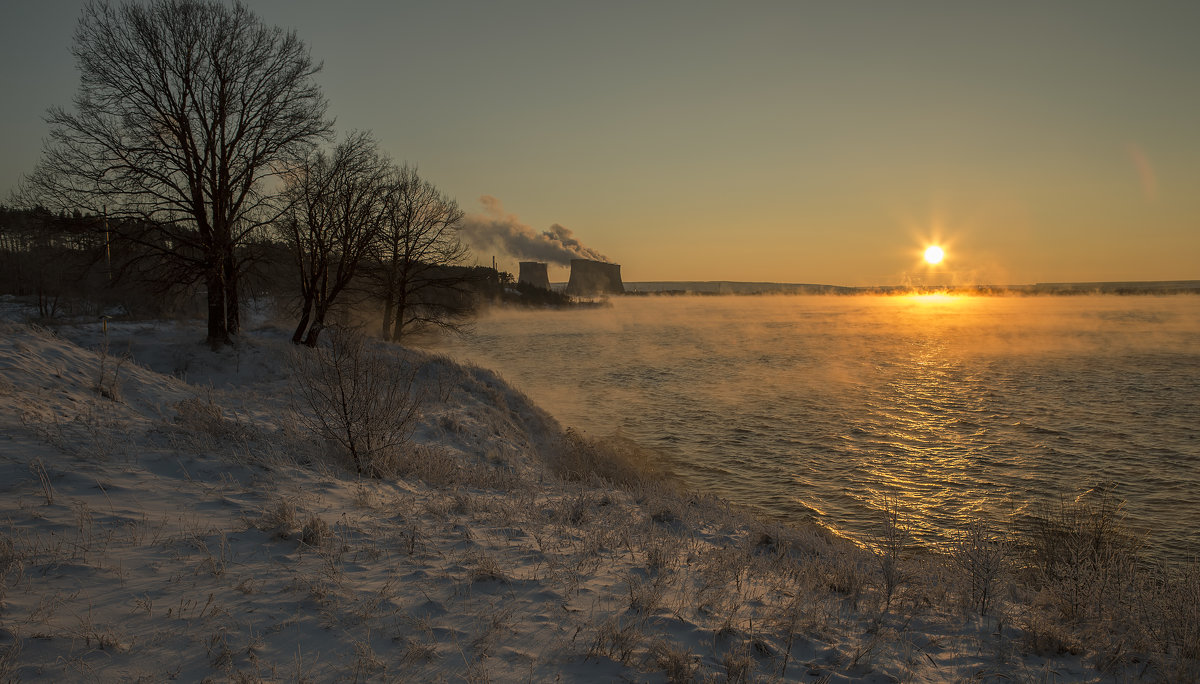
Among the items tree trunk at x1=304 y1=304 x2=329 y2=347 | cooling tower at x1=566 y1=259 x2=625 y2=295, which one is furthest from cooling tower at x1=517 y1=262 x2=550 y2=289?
tree trunk at x1=304 y1=304 x2=329 y2=347

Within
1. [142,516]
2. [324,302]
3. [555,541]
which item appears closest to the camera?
[142,516]

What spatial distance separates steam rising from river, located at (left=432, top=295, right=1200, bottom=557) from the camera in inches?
528

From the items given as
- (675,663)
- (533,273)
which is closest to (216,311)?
(675,663)

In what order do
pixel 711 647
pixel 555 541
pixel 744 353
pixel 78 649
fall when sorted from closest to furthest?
pixel 78 649 → pixel 711 647 → pixel 555 541 → pixel 744 353

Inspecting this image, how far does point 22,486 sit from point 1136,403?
33.7 m

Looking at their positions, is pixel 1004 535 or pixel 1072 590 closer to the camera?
pixel 1072 590

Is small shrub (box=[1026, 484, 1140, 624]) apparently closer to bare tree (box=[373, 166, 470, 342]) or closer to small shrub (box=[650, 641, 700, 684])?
small shrub (box=[650, 641, 700, 684])

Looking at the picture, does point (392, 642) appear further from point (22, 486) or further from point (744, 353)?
point (744, 353)

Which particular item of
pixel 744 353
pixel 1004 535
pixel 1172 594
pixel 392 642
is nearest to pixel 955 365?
pixel 744 353

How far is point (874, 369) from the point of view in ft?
123

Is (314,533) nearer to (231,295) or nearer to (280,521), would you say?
(280,521)

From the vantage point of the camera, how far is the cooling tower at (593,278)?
159 meters

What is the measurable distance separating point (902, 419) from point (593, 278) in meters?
152

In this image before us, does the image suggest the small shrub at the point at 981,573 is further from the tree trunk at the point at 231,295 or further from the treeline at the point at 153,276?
the tree trunk at the point at 231,295
